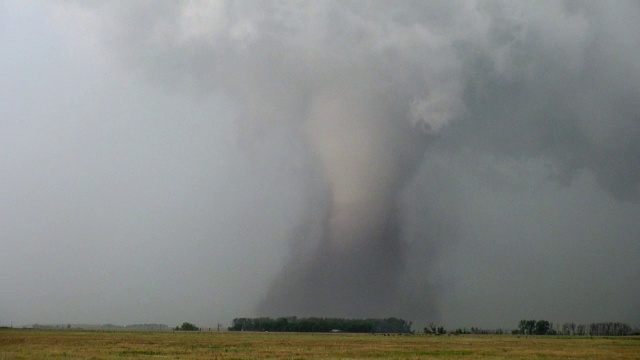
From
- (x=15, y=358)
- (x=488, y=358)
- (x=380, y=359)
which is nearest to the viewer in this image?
(x=15, y=358)

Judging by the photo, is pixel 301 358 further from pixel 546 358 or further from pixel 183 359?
pixel 546 358

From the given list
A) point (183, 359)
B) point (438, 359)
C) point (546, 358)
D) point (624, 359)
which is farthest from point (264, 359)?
point (624, 359)

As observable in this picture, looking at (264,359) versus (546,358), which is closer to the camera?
(264,359)

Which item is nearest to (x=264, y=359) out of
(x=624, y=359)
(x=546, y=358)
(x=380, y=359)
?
(x=380, y=359)

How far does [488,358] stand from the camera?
5966cm

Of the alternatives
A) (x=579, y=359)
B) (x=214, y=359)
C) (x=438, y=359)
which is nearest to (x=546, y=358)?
(x=579, y=359)

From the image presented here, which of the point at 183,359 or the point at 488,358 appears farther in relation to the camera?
the point at 488,358

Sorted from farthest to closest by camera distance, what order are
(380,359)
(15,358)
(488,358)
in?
(488,358)
(380,359)
(15,358)

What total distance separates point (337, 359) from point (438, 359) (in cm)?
1051

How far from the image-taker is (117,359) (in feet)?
170

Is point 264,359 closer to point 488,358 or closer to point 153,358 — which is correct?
point 153,358

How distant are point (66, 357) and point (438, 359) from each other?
34785 millimetres

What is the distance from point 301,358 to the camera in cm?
5419

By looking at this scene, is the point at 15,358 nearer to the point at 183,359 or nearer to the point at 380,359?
the point at 183,359
